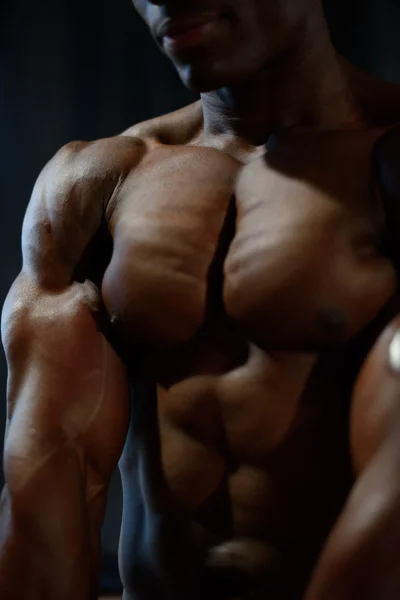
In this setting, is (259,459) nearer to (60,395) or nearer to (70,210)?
(60,395)

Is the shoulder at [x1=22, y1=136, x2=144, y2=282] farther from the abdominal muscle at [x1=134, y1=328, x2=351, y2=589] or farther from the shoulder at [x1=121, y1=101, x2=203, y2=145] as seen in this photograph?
the abdominal muscle at [x1=134, y1=328, x2=351, y2=589]

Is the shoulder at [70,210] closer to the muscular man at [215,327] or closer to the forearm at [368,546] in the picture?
the muscular man at [215,327]

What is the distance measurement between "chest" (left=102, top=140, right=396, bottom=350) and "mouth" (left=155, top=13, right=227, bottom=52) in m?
0.11

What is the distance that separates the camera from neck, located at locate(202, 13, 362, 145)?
29.1 inches

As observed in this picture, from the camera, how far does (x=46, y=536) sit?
2.18 feet

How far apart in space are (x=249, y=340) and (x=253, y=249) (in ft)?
0.26

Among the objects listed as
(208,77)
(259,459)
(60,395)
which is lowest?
(259,459)

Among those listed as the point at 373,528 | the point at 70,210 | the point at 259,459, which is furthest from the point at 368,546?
the point at 70,210

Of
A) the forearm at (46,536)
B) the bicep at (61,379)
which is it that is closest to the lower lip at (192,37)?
the bicep at (61,379)

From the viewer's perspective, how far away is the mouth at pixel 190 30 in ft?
2.21

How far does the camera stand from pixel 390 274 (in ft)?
2.17

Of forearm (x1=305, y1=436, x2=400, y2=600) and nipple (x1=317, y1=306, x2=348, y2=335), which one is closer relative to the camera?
forearm (x1=305, y1=436, x2=400, y2=600)

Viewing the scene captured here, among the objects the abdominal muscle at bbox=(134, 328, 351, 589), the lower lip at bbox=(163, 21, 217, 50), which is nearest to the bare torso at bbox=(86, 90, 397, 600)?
the abdominal muscle at bbox=(134, 328, 351, 589)

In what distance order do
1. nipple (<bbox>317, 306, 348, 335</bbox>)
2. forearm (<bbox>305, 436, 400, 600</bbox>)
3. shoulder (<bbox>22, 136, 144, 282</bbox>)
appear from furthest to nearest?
shoulder (<bbox>22, 136, 144, 282</bbox>), nipple (<bbox>317, 306, 348, 335</bbox>), forearm (<bbox>305, 436, 400, 600</bbox>)
